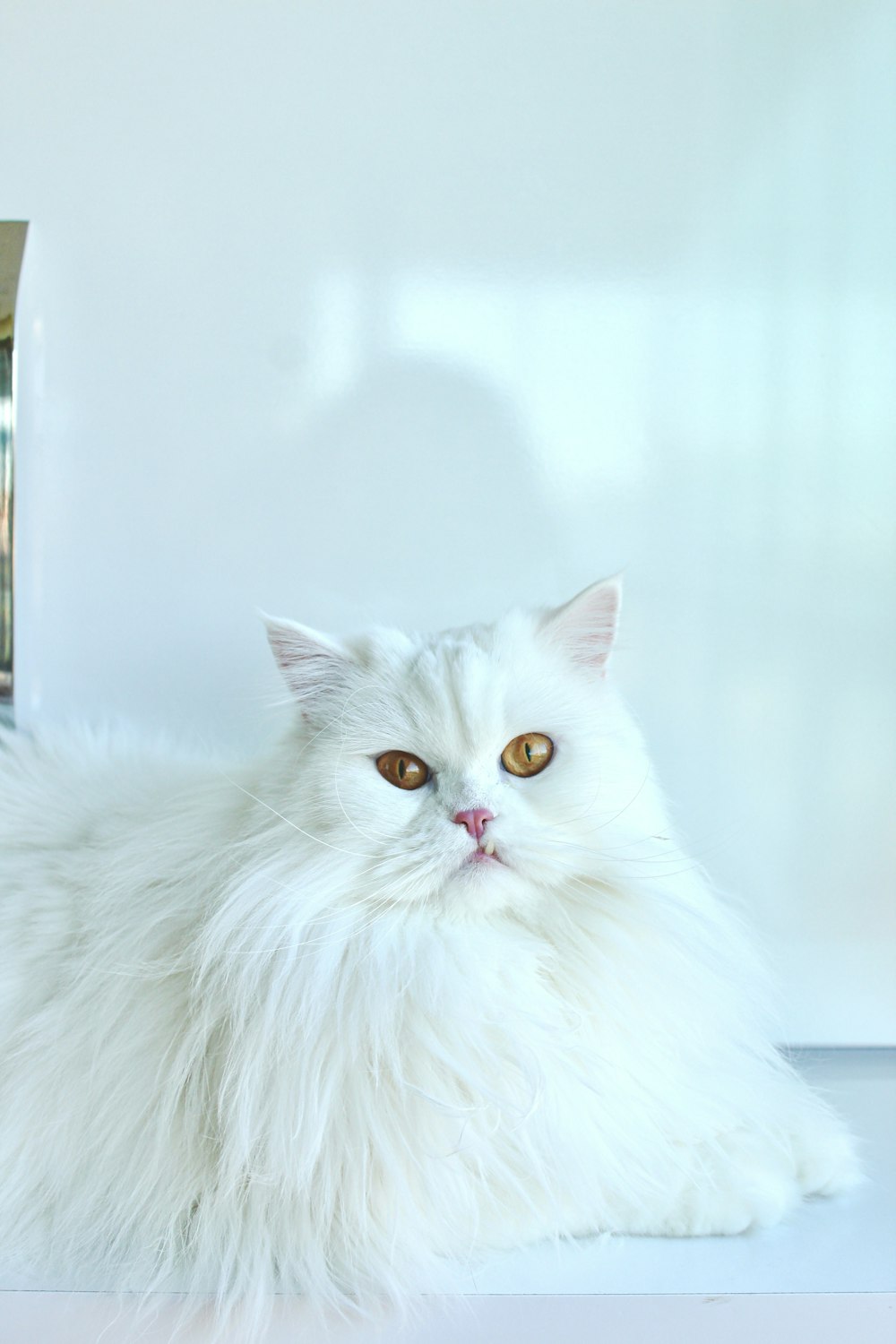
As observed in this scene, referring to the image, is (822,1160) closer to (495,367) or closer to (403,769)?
(403,769)

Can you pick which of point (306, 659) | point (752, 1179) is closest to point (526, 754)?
point (306, 659)

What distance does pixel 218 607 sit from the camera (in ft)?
4.95

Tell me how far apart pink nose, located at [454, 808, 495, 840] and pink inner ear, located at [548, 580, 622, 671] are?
228 millimetres

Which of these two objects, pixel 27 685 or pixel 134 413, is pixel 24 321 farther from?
pixel 27 685

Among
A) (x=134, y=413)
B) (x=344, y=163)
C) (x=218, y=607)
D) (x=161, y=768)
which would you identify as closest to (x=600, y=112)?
(x=344, y=163)

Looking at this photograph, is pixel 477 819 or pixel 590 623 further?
pixel 590 623

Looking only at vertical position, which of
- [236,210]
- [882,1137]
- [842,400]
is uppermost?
[236,210]

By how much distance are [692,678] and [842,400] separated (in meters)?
0.46

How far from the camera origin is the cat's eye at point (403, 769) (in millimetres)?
1003

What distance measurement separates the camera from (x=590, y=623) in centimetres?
108

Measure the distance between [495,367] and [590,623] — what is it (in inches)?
23.0

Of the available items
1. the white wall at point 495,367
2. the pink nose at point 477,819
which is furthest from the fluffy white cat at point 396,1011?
the white wall at point 495,367

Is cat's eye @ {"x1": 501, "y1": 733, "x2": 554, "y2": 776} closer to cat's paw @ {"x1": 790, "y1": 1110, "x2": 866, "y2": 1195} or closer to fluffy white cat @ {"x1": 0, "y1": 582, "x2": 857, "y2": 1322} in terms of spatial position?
fluffy white cat @ {"x1": 0, "y1": 582, "x2": 857, "y2": 1322}

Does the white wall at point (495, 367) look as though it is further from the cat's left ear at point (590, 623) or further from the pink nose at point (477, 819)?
the pink nose at point (477, 819)
